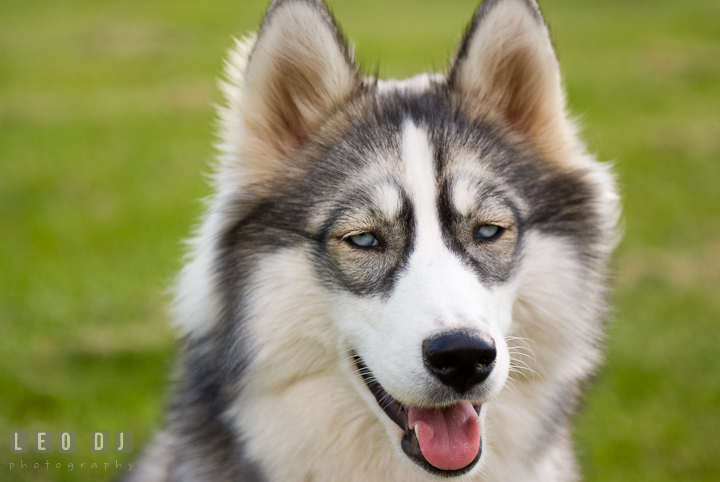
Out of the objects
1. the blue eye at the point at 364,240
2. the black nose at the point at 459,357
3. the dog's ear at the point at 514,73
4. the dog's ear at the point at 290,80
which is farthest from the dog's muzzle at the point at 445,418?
the dog's ear at the point at 514,73

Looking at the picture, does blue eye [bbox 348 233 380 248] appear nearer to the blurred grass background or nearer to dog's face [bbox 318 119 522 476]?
dog's face [bbox 318 119 522 476]

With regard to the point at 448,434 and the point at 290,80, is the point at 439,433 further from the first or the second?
the point at 290,80

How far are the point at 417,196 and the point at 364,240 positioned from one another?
253 mm

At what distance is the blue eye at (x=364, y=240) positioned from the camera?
2613 millimetres

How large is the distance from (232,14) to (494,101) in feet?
49.8

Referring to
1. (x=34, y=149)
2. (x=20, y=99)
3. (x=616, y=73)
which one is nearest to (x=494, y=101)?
(x=34, y=149)

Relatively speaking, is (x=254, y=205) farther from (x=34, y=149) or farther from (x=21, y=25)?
(x=21, y=25)

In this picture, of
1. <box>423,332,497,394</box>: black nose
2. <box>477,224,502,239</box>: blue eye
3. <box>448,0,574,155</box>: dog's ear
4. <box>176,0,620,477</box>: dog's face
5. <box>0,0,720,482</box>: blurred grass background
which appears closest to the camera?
<box>423,332,497,394</box>: black nose

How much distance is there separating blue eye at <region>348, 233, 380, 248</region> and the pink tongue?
0.60 metres

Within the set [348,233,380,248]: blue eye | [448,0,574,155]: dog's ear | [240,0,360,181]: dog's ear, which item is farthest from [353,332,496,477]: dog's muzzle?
[448,0,574,155]: dog's ear

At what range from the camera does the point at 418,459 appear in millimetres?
2488

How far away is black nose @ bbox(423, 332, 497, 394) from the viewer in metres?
2.25

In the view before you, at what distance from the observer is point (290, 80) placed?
2.90 metres

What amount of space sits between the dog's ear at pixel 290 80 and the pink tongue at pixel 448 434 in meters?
1.12
